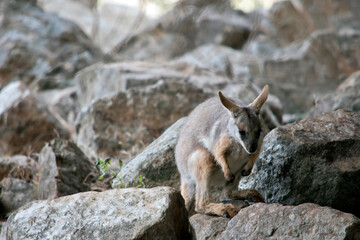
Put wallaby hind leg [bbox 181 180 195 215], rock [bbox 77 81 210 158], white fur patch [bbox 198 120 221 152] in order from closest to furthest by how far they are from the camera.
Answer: white fur patch [bbox 198 120 221 152], wallaby hind leg [bbox 181 180 195 215], rock [bbox 77 81 210 158]

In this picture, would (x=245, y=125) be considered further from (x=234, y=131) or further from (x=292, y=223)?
(x=292, y=223)

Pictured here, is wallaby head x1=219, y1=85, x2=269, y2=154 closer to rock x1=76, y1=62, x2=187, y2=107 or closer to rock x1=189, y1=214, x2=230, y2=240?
rock x1=189, y1=214, x2=230, y2=240

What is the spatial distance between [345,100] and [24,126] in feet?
18.3

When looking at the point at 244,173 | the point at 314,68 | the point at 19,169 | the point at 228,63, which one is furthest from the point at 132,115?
the point at 314,68

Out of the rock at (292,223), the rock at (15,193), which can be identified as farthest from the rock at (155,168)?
the rock at (292,223)

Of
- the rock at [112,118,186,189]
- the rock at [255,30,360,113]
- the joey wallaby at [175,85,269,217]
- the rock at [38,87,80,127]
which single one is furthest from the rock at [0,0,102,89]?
the joey wallaby at [175,85,269,217]

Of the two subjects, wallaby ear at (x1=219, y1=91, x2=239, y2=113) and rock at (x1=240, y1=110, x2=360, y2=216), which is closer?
rock at (x1=240, y1=110, x2=360, y2=216)

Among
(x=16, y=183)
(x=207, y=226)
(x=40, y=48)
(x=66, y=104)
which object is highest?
(x=207, y=226)

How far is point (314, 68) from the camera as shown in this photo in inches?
474

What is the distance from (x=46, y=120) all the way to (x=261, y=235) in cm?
607

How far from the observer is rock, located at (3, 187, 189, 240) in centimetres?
441

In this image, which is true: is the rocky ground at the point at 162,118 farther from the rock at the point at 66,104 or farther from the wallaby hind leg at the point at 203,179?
the wallaby hind leg at the point at 203,179

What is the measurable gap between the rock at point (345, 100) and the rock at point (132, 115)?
1.99 m

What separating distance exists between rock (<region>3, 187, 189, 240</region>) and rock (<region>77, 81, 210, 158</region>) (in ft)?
11.2
